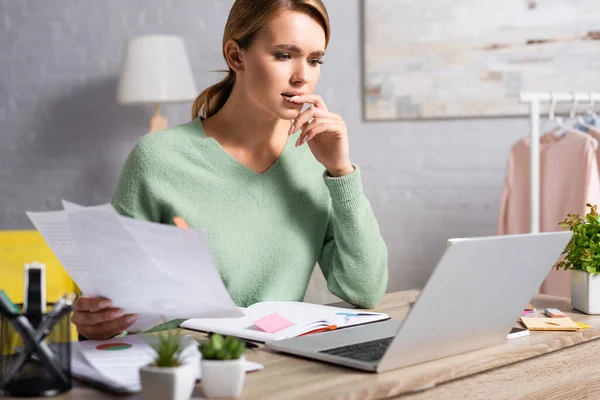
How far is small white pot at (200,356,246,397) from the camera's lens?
0.87 metres

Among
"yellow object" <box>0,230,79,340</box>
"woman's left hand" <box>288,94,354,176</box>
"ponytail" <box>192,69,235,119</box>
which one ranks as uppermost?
"ponytail" <box>192,69,235,119</box>

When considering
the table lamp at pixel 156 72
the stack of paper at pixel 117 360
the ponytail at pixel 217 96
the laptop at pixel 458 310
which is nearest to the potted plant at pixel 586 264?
the laptop at pixel 458 310

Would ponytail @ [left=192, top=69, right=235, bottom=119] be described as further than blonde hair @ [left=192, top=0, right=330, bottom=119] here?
Yes

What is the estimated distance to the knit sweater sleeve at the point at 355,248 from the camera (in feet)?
5.19

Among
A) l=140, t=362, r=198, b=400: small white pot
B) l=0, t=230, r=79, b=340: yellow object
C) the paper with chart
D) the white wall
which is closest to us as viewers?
l=140, t=362, r=198, b=400: small white pot

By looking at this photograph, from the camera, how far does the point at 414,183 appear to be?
3.01 m

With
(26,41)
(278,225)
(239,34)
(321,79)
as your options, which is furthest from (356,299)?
(26,41)

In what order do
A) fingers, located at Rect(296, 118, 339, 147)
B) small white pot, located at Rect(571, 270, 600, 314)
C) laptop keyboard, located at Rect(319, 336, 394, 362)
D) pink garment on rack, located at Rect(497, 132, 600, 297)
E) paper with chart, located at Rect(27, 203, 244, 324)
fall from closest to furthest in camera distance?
paper with chart, located at Rect(27, 203, 244, 324) < laptop keyboard, located at Rect(319, 336, 394, 362) < small white pot, located at Rect(571, 270, 600, 314) < fingers, located at Rect(296, 118, 339, 147) < pink garment on rack, located at Rect(497, 132, 600, 297)

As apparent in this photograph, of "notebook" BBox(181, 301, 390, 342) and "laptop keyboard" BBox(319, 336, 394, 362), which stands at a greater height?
"laptop keyboard" BBox(319, 336, 394, 362)

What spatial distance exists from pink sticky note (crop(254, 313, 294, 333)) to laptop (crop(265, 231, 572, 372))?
0.21 ft

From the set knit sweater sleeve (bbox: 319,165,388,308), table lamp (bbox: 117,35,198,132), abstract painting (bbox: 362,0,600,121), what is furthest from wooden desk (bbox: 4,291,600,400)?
table lamp (bbox: 117,35,198,132)

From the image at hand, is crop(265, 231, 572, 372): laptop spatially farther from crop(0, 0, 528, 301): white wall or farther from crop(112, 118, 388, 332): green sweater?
crop(0, 0, 528, 301): white wall

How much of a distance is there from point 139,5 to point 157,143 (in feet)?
6.97

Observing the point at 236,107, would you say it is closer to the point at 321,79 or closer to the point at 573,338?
the point at 573,338
